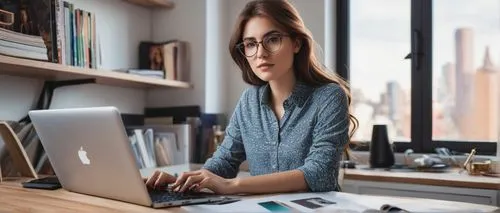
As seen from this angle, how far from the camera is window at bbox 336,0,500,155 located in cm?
244

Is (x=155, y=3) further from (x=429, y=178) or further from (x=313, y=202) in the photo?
(x=313, y=202)

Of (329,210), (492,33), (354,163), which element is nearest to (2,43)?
(329,210)

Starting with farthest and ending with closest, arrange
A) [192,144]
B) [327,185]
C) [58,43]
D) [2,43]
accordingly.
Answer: [192,144] → [58,43] → [2,43] → [327,185]

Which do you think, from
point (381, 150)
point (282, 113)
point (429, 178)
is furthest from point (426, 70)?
point (282, 113)

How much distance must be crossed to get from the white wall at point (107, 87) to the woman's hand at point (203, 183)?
1.26 m

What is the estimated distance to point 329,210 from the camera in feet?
3.08

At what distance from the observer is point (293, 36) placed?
4.61 ft

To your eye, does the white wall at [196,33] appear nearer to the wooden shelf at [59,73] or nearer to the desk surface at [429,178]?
the wooden shelf at [59,73]

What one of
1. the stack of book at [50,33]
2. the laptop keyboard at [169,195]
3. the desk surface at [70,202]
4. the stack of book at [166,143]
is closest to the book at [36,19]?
Result: the stack of book at [50,33]

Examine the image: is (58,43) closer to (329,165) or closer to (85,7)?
(85,7)

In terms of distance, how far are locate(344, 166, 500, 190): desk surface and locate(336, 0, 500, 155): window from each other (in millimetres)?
432

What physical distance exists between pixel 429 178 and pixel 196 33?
1500 mm

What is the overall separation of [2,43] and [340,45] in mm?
1796

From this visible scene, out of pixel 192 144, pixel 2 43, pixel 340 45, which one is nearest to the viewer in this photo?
pixel 2 43
